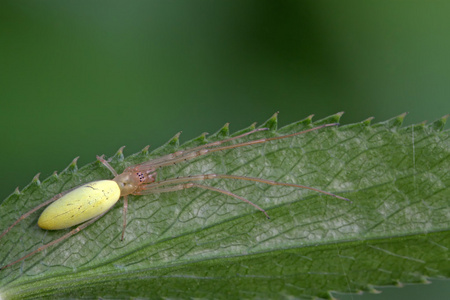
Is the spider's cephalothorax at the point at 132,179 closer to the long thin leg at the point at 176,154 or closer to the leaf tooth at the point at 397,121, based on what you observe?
the long thin leg at the point at 176,154

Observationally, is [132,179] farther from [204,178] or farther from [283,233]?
[283,233]

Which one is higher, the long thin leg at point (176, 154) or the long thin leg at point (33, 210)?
the long thin leg at point (176, 154)

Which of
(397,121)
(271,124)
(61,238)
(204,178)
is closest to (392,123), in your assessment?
(397,121)

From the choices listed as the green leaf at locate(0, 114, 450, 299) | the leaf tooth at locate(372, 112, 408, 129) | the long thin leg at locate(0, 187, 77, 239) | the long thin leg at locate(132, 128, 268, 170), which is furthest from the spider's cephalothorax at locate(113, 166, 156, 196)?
the leaf tooth at locate(372, 112, 408, 129)

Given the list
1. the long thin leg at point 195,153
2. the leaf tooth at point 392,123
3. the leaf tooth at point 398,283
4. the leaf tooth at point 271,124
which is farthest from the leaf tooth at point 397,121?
the leaf tooth at point 398,283

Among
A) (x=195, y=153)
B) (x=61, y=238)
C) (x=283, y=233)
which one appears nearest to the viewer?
(x=283, y=233)

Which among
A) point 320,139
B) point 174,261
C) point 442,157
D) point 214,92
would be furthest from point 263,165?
point 214,92
